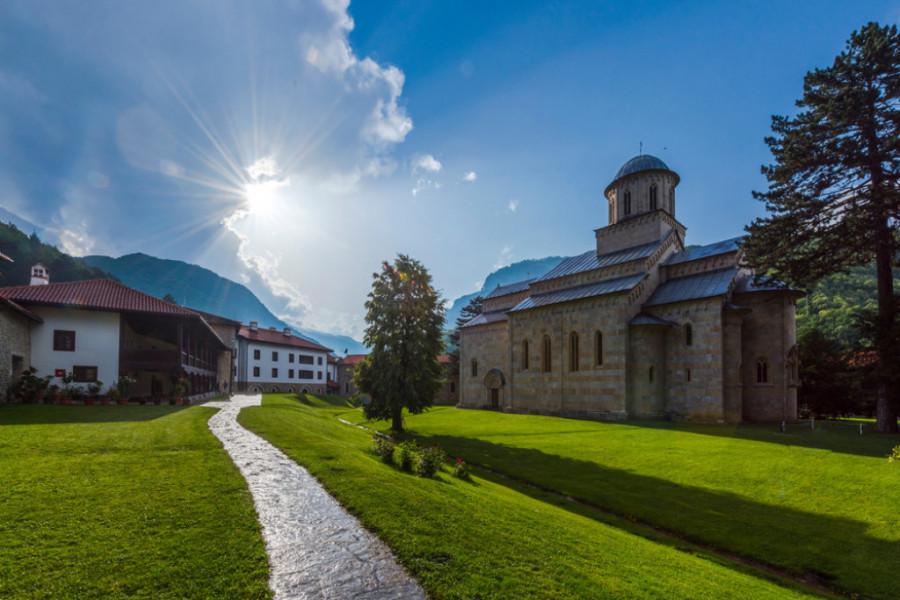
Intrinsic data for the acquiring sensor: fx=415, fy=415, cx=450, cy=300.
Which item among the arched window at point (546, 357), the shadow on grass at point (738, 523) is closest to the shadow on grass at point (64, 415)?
the shadow on grass at point (738, 523)

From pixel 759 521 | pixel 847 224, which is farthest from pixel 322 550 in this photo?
pixel 847 224

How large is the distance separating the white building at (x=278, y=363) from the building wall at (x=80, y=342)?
103 ft

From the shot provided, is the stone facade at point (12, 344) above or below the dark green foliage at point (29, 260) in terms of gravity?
below

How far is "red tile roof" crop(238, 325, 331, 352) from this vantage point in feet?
189

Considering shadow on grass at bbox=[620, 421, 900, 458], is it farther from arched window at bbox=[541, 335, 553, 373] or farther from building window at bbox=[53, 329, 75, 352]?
building window at bbox=[53, 329, 75, 352]

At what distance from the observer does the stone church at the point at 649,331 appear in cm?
2783

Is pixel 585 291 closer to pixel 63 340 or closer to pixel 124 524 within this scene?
pixel 124 524

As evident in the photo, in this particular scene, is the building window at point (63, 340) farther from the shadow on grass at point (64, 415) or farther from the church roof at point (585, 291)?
the church roof at point (585, 291)

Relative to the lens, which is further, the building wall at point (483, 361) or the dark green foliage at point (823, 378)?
the building wall at point (483, 361)

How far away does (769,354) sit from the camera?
28.2 meters

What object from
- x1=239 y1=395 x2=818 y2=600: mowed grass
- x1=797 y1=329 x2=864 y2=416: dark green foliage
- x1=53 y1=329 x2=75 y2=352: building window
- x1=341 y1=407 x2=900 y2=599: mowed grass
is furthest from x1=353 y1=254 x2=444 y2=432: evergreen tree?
x1=797 y1=329 x2=864 y2=416: dark green foliage

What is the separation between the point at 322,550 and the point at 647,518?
9.50 metres

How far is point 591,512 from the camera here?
11.9 metres

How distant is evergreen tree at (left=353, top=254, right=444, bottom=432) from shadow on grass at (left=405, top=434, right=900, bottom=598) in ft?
29.6
